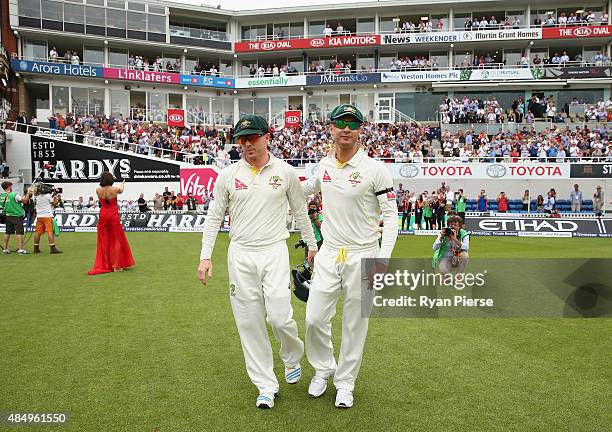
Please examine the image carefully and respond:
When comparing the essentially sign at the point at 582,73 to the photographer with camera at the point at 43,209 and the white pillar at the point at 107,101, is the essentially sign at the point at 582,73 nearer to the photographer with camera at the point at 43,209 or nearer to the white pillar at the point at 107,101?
the white pillar at the point at 107,101

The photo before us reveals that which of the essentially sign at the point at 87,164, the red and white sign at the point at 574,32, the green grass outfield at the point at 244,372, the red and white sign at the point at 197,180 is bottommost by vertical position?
the green grass outfield at the point at 244,372

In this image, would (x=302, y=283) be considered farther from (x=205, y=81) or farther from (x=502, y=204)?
(x=205, y=81)

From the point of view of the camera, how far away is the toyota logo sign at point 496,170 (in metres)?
27.2

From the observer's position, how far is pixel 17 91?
3791 centimetres

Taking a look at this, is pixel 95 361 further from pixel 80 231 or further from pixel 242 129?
pixel 80 231

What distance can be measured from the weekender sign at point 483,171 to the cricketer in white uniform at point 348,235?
2303 cm

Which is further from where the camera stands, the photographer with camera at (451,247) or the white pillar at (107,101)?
the white pillar at (107,101)

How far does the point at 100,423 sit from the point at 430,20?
145 ft

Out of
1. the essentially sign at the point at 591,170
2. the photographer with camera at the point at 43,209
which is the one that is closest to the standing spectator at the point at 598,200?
the essentially sign at the point at 591,170

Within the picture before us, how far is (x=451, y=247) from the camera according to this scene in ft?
29.3

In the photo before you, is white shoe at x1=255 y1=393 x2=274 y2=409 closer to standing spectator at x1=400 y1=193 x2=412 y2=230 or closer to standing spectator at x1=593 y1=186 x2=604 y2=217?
standing spectator at x1=400 y1=193 x2=412 y2=230

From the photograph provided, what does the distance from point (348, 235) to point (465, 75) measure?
126 ft

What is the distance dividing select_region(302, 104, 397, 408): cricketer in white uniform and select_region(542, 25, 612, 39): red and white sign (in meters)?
42.1

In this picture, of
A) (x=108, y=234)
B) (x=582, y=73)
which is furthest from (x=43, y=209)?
(x=582, y=73)
